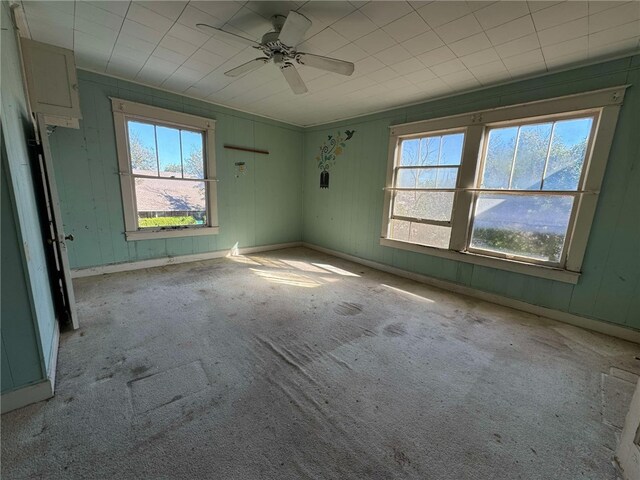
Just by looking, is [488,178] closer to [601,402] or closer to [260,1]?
[601,402]

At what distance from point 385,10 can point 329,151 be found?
3255 millimetres

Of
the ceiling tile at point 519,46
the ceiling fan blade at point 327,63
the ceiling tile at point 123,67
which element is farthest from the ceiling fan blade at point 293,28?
the ceiling tile at point 123,67

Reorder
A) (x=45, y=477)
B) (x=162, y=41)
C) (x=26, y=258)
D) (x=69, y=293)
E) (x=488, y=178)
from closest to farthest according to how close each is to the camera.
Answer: (x=45, y=477) → (x=26, y=258) → (x=69, y=293) → (x=162, y=41) → (x=488, y=178)

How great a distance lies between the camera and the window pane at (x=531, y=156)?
289 cm

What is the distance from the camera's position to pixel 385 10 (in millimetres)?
1943

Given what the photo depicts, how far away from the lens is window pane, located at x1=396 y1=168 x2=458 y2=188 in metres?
3.62

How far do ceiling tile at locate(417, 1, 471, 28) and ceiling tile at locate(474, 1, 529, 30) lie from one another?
13cm

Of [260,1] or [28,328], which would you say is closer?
[28,328]

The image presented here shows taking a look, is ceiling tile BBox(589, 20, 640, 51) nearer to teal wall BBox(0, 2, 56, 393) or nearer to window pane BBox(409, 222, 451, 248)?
window pane BBox(409, 222, 451, 248)

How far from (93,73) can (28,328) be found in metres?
3.42

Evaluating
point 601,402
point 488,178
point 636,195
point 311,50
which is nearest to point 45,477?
point 601,402

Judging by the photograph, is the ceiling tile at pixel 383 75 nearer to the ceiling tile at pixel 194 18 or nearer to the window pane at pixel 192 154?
the ceiling tile at pixel 194 18

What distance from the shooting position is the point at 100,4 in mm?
2010

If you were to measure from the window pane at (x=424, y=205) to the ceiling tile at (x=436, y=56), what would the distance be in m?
1.65
